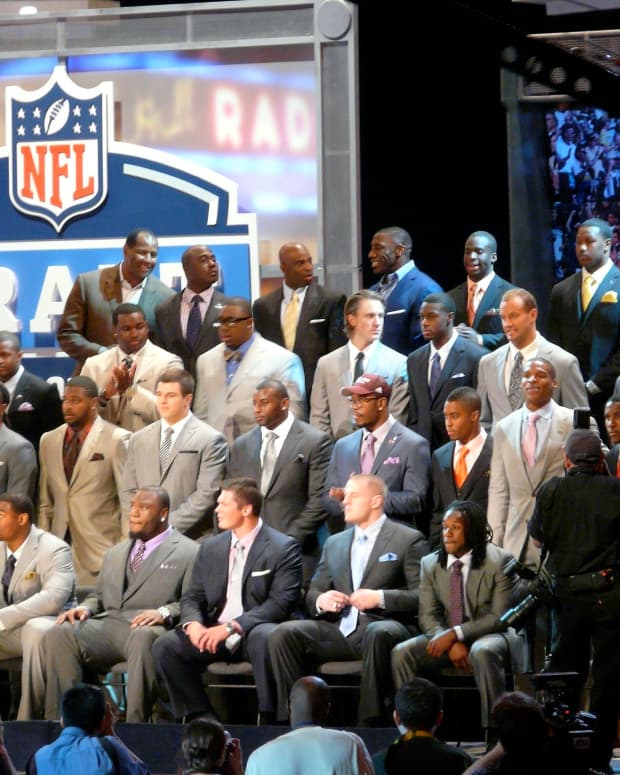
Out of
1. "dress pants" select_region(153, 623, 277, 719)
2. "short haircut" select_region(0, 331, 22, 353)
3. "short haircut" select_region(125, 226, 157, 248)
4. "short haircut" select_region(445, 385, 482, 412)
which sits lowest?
"dress pants" select_region(153, 623, 277, 719)

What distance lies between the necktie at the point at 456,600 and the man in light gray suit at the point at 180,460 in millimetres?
1680

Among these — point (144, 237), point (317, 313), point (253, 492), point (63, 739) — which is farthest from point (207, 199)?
point (63, 739)

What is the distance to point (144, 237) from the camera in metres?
10.9

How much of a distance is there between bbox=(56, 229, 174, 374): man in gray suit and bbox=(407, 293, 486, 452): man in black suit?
1.98 metres

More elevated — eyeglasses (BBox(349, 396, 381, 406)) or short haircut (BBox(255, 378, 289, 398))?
short haircut (BBox(255, 378, 289, 398))

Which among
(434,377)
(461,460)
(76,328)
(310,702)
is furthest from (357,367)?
(310,702)

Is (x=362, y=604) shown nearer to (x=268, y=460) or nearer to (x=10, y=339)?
(x=268, y=460)

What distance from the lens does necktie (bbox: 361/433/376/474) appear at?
9.12 m

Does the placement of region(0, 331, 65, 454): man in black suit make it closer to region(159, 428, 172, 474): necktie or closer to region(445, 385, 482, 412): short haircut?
region(159, 428, 172, 474): necktie

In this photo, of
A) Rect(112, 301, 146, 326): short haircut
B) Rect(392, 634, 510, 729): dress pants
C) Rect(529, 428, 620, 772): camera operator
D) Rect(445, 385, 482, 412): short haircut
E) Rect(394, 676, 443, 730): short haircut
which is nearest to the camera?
Rect(394, 676, 443, 730): short haircut

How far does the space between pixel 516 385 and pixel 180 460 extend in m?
1.88

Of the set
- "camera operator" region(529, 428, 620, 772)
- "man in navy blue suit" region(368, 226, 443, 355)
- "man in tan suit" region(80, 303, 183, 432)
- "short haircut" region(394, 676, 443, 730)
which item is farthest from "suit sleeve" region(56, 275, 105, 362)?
"short haircut" region(394, 676, 443, 730)

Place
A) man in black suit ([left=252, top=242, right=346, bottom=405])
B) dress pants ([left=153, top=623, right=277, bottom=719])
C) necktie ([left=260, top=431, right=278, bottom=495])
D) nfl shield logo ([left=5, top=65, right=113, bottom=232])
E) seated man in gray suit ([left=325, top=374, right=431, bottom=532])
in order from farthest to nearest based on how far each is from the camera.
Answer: nfl shield logo ([left=5, top=65, right=113, bottom=232]) < man in black suit ([left=252, top=242, right=346, bottom=405]) < necktie ([left=260, top=431, right=278, bottom=495]) < seated man in gray suit ([left=325, top=374, right=431, bottom=532]) < dress pants ([left=153, top=623, right=277, bottom=719])

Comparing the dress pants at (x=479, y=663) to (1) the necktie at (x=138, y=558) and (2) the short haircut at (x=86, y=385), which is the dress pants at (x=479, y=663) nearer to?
(1) the necktie at (x=138, y=558)
